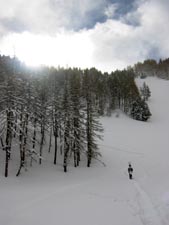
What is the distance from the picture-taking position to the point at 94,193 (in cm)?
1886

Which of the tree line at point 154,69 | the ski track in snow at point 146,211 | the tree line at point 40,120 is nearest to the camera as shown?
the ski track in snow at point 146,211

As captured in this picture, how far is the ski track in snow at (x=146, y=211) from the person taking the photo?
1185 cm

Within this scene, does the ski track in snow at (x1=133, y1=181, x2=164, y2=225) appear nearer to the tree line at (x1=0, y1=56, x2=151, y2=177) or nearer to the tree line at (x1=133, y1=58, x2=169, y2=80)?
the tree line at (x1=0, y1=56, x2=151, y2=177)

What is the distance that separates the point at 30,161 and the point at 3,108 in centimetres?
901

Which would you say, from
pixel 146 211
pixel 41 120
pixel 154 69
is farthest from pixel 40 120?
pixel 154 69

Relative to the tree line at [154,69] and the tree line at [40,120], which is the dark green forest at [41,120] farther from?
the tree line at [154,69]

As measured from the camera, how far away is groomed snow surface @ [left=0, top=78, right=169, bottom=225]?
42.9 feet

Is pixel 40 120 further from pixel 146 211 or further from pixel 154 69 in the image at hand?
pixel 154 69

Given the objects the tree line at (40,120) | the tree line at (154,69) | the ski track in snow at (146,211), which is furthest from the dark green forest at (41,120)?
the tree line at (154,69)

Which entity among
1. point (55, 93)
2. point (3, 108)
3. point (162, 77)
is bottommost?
point (3, 108)

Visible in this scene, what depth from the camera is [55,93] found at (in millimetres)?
32094

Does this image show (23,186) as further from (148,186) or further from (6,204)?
(148,186)

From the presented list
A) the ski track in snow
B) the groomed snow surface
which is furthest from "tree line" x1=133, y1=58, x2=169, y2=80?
the ski track in snow

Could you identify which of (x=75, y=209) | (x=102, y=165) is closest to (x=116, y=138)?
(x=102, y=165)
